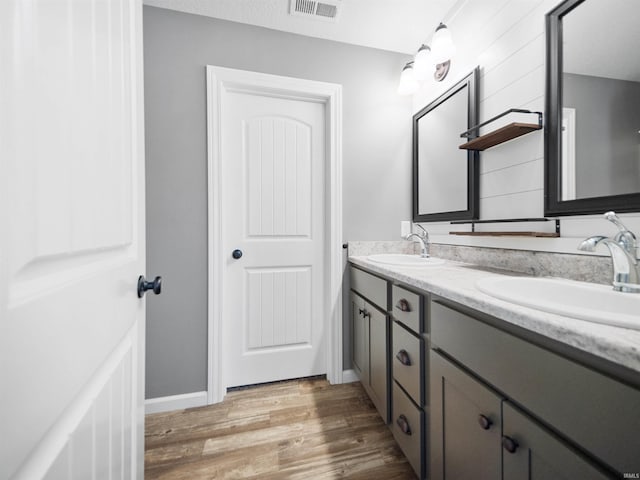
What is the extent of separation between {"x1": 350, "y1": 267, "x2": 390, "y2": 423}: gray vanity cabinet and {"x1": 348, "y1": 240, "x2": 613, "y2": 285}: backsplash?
0.40 metres

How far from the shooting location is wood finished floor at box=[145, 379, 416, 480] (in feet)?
3.79

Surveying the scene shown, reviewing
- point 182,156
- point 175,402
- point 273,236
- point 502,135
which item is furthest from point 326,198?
point 175,402

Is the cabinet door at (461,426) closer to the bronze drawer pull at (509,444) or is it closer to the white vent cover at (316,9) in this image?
the bronze drawer pull at (509,444)

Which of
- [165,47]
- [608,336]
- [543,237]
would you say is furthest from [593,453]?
[165,47]

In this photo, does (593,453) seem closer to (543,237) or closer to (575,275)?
(575,275)

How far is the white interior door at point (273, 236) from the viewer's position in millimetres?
1740

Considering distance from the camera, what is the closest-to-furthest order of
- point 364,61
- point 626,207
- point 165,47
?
point 626,207, point 165,47, point 364,61

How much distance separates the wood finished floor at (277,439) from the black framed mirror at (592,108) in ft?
4.44

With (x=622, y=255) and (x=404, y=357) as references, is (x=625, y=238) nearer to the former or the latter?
(x=622, y=255)

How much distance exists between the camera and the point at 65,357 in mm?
374

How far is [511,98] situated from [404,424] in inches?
62.5

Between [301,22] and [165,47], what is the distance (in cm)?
85

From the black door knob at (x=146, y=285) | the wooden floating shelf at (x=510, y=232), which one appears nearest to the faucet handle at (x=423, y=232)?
the wooden floating shelf at (x=510, y=232)

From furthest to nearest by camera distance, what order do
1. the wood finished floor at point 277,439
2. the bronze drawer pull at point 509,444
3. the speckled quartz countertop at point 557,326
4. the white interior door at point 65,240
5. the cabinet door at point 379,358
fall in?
the cabinet door at point 379,358 < the wood finished floor at point 277,439 < the bronze drawer pull at point 509,444 < the speckled quartz countertop at point 557,326 < the white interior door at point 65,240
